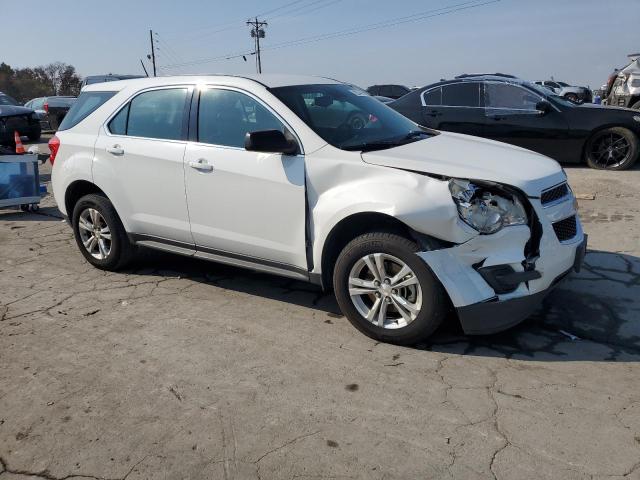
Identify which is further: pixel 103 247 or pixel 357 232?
pixel 103 247

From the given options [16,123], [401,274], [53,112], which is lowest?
[401,274]

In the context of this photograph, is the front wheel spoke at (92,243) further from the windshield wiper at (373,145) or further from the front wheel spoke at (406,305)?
the front wheel spoke at (406,305)

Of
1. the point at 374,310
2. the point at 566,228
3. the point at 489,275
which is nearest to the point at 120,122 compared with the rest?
the point at 374,310

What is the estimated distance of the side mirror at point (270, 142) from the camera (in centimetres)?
375

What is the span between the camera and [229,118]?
13.9 ft

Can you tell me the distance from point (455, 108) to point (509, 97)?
0.89 m

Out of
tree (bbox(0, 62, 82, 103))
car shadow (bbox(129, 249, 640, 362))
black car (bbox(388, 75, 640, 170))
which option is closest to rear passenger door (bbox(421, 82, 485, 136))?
black car (bbox(388, 75, 640, 170))

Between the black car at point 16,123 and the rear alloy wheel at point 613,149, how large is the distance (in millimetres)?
13406

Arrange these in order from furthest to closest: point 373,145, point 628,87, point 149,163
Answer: point 628,87
point 149,163
point 373,145

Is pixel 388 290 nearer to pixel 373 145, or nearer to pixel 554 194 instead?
pixel 373 145

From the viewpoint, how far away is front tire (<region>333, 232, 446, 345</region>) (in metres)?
3.38

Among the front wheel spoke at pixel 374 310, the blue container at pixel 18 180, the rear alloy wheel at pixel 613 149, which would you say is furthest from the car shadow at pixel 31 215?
the rear alloy wheel at pixel 613 149

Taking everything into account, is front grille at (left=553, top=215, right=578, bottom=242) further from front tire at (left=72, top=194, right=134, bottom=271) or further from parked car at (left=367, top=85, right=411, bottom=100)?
parked car at (left=367, top=85, right=411, bottom=100)

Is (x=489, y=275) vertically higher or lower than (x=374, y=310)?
higher
